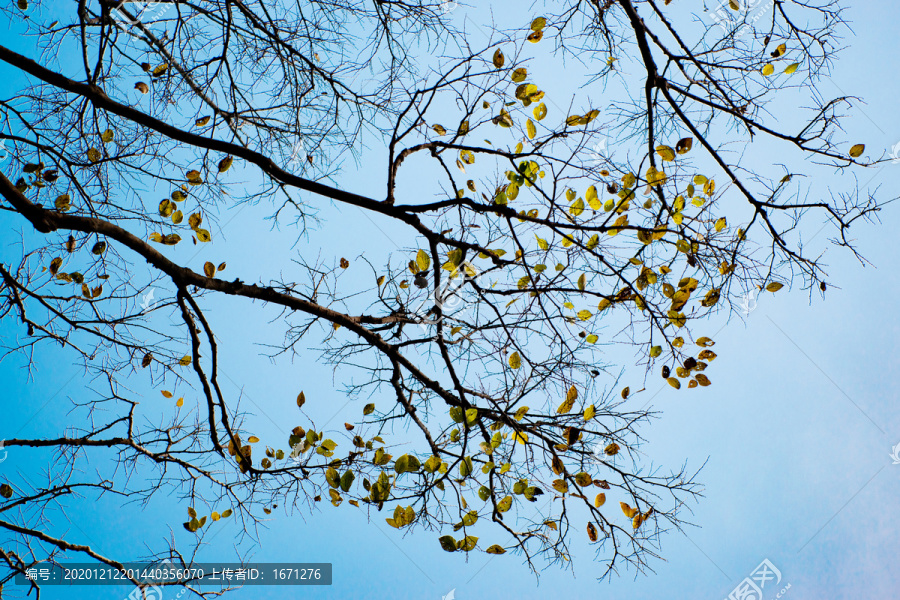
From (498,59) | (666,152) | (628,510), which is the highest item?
(498,59)

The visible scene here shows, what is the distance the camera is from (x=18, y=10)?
3.23m

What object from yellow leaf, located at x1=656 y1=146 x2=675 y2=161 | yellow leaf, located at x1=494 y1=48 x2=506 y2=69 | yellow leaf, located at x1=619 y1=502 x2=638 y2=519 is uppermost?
yellow leaf, located at x1=494 y1=48 x2=506 y2=69

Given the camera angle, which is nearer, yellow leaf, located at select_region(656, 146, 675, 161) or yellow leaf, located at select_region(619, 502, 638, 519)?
yellow leaf, located at select_region(656, 146, 675, 161)

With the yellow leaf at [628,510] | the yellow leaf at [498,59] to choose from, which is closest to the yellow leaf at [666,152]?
the yellow leaf at [498,59]

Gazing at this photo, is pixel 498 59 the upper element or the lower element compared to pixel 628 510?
upper

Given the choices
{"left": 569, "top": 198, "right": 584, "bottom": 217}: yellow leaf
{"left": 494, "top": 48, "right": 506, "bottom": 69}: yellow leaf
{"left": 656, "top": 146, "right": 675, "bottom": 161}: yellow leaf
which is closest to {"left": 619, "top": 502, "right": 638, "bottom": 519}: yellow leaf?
{"left": 569, "top": 198, "right": 584, "bottom": 217}: yellow leaf

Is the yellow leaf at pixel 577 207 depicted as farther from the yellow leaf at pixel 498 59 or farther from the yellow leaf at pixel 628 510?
the yellow leaf at pixel 628 510

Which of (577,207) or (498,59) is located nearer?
(577,207)

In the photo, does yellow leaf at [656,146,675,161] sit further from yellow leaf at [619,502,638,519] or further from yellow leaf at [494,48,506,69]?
yellow leaf at [619,502,638,519]

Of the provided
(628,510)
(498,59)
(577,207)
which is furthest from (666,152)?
(628,510)

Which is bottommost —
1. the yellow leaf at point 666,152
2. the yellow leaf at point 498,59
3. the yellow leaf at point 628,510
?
the yellow leaf at point 628,510

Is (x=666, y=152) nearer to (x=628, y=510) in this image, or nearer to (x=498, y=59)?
(x=498, y=59)

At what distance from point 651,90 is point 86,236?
141 inches

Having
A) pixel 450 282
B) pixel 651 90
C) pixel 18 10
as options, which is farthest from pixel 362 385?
pixel 18 10
